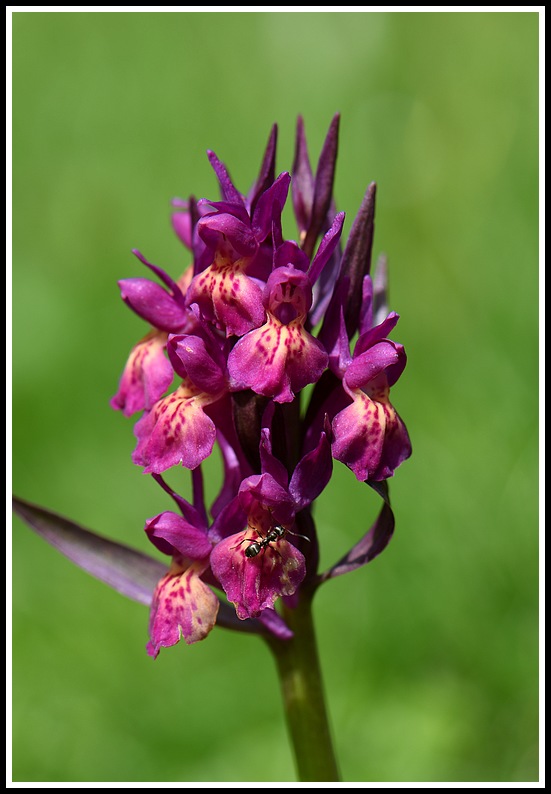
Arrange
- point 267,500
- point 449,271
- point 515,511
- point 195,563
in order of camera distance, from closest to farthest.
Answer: point 267,500 < point 195,563 < point 515,511 < point 449,271

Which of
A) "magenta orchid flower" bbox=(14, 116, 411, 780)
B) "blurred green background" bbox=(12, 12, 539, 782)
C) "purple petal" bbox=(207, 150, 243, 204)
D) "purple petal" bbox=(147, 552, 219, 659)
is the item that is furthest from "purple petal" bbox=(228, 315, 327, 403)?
"blurred green background" bbox=(12, 12, 539, 782)

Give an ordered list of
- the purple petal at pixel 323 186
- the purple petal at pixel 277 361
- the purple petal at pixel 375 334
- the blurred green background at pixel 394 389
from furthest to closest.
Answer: the blurred green background at pixel 394 389, the purple petal at pixel 323 186, the purple petal at pixel 375 334, the purple petal at pixel 277 361

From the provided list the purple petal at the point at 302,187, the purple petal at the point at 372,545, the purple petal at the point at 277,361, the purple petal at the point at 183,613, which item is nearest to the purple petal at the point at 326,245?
the purple petal at the point at 277,361

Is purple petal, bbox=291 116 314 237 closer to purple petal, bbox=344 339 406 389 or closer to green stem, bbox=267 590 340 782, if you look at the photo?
purple petal, bbox=344 339 406 389

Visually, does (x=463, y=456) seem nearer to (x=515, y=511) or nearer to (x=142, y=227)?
(x=515, y=511)

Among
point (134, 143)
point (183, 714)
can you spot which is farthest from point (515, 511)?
point (134, 143)

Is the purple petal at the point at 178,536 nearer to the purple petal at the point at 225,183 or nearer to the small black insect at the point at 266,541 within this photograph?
the small black insect at the point at 266,541
